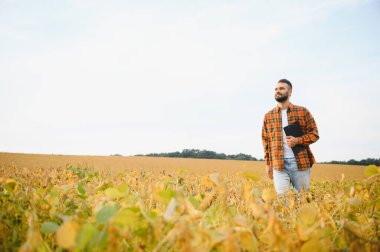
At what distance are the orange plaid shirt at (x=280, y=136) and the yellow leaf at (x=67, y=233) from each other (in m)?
4.15

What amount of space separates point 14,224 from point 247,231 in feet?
3.35

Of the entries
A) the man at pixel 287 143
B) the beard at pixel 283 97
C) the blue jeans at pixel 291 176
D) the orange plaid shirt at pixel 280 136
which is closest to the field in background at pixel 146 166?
the orange plaid shirt at pixel 280 136

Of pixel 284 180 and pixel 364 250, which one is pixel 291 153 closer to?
pixel 284 180

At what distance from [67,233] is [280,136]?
4.34m

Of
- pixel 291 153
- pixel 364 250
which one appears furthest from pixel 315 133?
pixel 364 250

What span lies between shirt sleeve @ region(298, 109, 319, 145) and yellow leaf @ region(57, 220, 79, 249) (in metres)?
4.15

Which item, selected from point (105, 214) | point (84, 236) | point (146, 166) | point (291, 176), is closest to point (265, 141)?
point (291, 176)

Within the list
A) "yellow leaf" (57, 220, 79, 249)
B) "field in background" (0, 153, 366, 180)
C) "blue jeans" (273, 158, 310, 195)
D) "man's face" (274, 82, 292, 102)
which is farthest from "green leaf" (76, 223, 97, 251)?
"field in background" (0, 153, 366, 180)

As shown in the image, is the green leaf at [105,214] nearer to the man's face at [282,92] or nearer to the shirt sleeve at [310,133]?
the shirt sleeve at [310,133]

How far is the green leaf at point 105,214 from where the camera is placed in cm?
64

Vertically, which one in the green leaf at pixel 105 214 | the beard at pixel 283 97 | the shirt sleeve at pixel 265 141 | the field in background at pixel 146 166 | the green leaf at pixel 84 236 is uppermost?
the beard at pixel 283 97

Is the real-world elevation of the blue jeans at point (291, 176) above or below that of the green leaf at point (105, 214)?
below

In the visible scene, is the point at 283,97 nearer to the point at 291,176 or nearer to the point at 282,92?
the point at 282,92

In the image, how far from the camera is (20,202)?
1.18 meters
